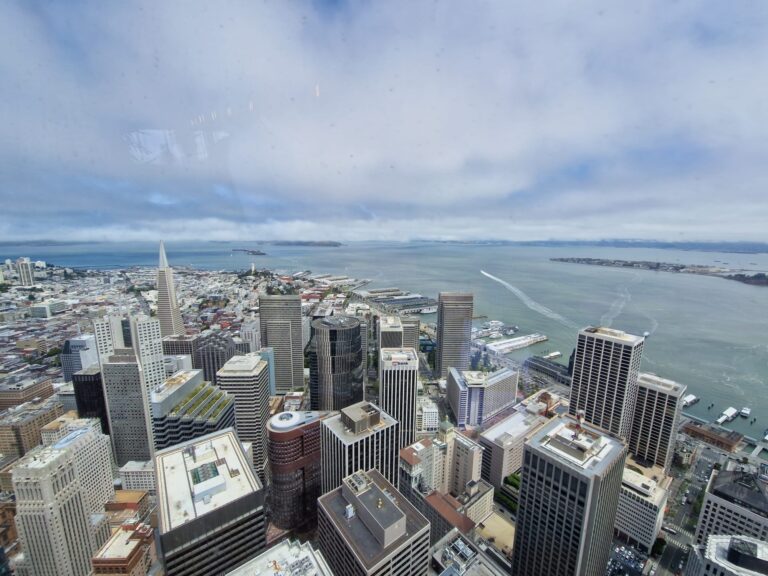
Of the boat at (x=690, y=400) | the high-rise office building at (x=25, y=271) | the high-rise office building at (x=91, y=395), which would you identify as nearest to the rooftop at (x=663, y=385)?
the boat at (x=690, y=400)

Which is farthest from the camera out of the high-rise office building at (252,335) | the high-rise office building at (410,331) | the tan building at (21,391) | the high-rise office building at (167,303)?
the high-rise office building at (410,331)

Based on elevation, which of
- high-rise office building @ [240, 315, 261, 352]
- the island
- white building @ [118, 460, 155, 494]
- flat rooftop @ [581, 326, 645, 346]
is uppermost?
the island

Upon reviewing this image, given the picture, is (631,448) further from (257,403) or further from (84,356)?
(84,356)

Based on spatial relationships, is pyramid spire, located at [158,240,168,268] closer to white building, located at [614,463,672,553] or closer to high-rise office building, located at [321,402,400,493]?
high-rise office building, located at [321,402,400,493]

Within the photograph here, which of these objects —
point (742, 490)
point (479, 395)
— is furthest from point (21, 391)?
point (742, 490)

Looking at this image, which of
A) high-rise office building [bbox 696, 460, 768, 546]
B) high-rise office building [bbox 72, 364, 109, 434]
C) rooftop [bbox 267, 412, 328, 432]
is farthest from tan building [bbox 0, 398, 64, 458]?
high-rise office building [bbox 696, 460, 768, 546]

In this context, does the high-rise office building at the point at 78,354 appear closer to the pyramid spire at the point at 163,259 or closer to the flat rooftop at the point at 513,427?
the pyramid spire at the point at 163,259

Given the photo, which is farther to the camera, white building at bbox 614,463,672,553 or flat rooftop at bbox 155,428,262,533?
white building at bbox 614,463,672,553

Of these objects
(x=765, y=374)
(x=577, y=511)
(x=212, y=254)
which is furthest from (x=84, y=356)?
(x=765, y=374)
